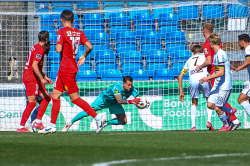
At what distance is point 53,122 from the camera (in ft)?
22.0

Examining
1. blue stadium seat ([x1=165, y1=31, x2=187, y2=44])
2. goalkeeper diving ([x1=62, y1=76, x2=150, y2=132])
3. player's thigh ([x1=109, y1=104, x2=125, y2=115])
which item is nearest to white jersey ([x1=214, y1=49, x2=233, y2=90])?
goalkeeper diving ([x1=62, y1=76, x2=150, y2=132])

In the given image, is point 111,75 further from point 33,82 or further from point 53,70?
point 33,82

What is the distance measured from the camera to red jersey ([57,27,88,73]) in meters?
6.69

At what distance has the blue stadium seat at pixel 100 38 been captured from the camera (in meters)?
11.9

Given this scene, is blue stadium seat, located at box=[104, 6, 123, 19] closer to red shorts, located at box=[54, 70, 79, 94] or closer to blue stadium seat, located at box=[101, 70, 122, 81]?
blue stadium seat, located at box=[101, 70, 122, 81]

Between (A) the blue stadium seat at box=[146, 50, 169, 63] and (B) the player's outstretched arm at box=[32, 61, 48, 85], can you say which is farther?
(A) the blue stadium seat at box=[146, 50, 169, 63]

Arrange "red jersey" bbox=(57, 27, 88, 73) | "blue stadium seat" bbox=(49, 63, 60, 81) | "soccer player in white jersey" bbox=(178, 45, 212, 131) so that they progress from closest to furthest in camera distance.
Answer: "red jersey" bbox=(57, 27, 88, 73), "soccer player in white jersey" bbox=(178, 45, 212, 131), "blue stadium seat" bbox=(49, 63, 60, 81)

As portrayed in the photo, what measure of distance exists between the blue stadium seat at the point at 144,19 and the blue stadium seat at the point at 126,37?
470 millimetres

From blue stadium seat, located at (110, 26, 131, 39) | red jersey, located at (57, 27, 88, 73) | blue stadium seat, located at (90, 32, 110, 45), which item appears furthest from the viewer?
blue stadium seat, located at (110, 26, 131, 39)

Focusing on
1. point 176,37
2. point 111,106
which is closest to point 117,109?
point 111,106

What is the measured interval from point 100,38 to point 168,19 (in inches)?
93.0

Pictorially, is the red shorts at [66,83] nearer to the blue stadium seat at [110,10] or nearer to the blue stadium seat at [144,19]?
the blue stadium seat at [110,10]

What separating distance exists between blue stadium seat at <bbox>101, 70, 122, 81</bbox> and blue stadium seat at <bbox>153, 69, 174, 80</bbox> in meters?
0.99

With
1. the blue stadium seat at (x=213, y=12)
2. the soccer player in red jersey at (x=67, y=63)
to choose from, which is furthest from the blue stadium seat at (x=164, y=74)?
the soccer player in red jersey at (x=67, y=63)
